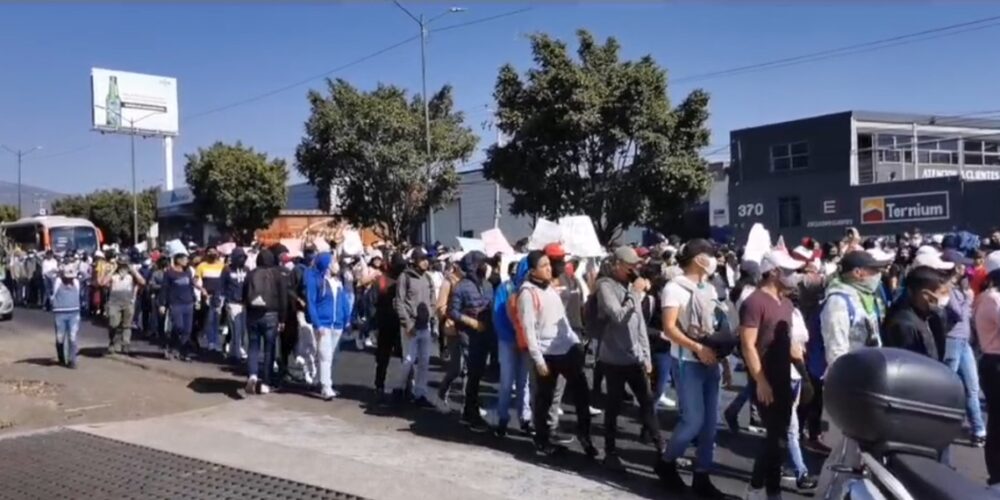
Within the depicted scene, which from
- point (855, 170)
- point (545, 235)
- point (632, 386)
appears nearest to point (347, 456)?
point (632, 386)

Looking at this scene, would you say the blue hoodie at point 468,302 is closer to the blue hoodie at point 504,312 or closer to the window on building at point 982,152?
the blue hoodie at point 504,312

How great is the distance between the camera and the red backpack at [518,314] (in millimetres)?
8609

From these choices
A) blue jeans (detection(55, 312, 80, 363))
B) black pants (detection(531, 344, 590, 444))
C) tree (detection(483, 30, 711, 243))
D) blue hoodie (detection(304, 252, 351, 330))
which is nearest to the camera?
black pants (detection(531, 344, 590, 444))

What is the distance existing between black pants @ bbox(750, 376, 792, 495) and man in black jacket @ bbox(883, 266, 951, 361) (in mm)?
762

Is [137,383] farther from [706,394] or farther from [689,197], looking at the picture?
[689,197]

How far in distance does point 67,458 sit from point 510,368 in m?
4.03

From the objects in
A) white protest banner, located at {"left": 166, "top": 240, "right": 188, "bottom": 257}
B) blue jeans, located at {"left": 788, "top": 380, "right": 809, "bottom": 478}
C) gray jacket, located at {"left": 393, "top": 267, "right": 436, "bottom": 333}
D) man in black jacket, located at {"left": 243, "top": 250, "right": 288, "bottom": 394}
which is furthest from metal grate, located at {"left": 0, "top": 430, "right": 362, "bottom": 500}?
white protest banner, located at {"left": 166, "top": 240, "right": 188, "bottom": 257}

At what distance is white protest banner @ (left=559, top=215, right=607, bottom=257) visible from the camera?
14.3 meters

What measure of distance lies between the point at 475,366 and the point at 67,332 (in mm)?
7485

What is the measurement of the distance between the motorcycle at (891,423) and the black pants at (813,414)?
493 cm

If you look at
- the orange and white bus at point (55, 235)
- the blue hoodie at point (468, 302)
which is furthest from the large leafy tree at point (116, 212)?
the blue hoodie at point (468, 302)

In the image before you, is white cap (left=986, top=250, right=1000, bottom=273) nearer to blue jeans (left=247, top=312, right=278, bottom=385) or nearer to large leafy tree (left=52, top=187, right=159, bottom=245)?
blue jeans (left=247, top=312, right=278, bottom=385)

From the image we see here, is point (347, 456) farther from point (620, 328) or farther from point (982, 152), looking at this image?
point (982, 152)

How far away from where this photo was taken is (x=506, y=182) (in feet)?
81.8
